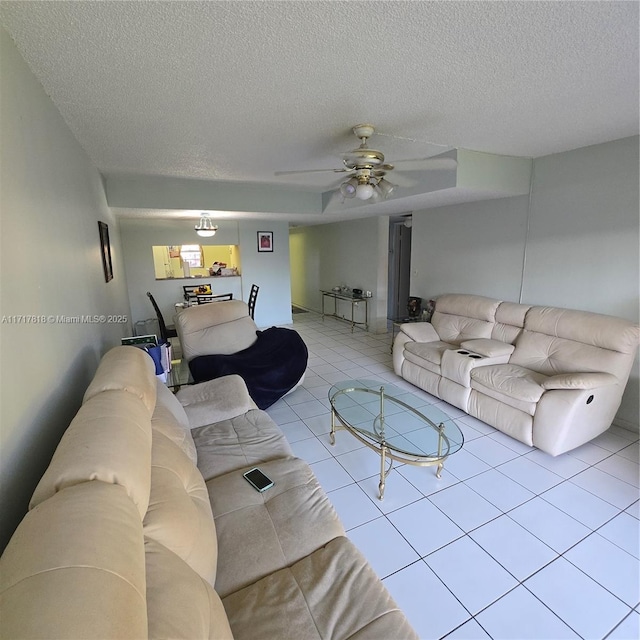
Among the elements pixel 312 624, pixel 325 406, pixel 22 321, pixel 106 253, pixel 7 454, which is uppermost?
pixel 106 253

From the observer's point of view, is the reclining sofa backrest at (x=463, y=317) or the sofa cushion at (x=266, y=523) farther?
the reclining sofa backrest at (x=463, y=317)

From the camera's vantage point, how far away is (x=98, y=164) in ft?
9.70

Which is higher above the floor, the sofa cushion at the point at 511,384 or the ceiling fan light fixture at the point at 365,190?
the ceiling fan light fixture at the point at 365,190

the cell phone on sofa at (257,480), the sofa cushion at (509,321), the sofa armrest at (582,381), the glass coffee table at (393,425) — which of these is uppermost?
the sofa cushion at (509,321)

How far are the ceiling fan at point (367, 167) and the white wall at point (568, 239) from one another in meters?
1.55

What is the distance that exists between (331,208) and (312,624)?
433 cm

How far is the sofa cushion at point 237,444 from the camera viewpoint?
5.84 ft

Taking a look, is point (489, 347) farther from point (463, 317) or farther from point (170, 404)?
point (170, 404)

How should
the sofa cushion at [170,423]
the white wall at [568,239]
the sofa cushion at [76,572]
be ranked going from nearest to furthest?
1. the sofa cushion at [76,572]
2. the sofa cushion at [170,423]
3. the white wall at [568,239]

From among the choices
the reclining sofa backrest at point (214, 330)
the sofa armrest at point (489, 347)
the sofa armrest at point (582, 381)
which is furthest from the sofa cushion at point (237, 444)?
the sofa armrest at point (489, 347)

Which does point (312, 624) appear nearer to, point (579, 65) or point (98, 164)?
point (579, 65)

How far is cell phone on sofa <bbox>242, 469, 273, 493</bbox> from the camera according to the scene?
1.57 metres

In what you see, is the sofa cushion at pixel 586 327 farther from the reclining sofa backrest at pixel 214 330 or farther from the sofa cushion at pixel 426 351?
the reclining sofa backrest at pixel 214 330

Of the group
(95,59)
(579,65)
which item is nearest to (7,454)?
(95,59)
